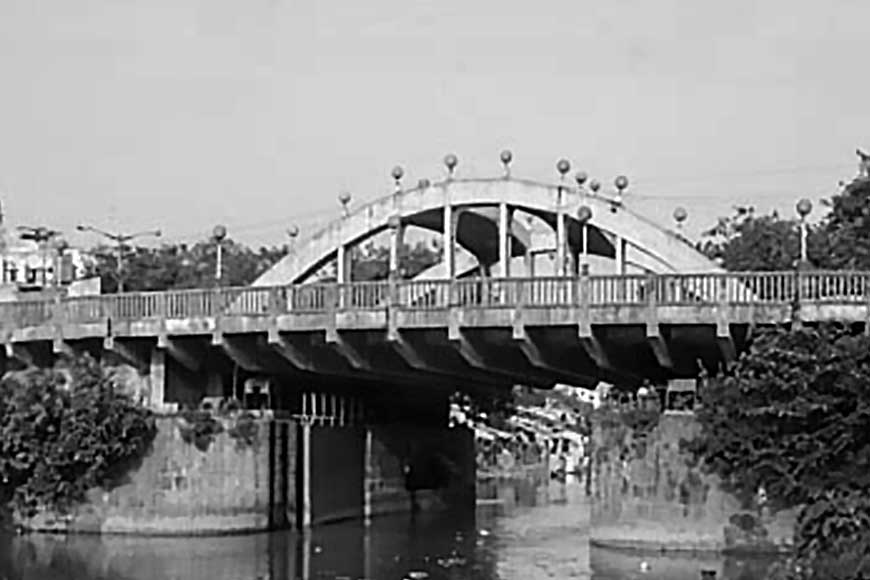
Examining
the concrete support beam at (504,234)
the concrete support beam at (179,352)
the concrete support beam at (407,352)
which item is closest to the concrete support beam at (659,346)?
the concrete support beam at (407,352)

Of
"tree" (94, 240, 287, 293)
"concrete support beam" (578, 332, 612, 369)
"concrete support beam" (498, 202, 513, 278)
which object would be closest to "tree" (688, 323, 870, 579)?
"concrete support beam" (578, 332, 612, 369)

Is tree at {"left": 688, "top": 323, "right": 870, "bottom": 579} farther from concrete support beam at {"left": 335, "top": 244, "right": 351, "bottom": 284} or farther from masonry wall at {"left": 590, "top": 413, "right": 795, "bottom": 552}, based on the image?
concrete support beam at {"left": 335, "top": 244, "right": 351, "bottom": 284}

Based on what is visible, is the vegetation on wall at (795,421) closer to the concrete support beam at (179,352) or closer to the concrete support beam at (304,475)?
the concrete support beam at (304,475)

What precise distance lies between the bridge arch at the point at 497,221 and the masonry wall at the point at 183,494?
35.4 feet

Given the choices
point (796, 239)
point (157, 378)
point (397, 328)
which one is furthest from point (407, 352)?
point (796, 239)

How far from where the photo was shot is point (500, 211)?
5991 cm

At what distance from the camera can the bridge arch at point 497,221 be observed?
187 ft

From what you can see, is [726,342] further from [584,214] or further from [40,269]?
[40,269]

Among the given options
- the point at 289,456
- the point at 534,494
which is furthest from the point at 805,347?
the point at 534,494

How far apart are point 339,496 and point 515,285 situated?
14286mm

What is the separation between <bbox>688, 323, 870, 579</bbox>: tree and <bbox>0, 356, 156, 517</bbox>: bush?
18283mm

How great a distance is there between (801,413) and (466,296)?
1085 centimetres

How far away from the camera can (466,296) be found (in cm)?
4775

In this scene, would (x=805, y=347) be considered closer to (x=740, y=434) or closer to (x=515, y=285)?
(x=740, y=434)
